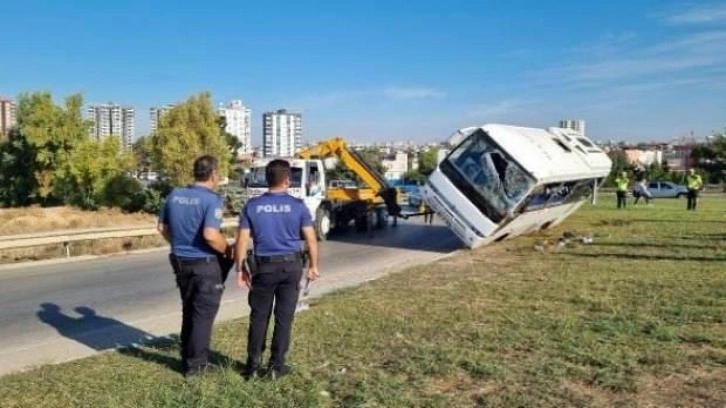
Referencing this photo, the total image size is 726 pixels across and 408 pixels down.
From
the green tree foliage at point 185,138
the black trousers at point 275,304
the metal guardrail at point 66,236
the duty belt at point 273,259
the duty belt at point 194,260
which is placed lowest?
the metal guardrail at point 66,236

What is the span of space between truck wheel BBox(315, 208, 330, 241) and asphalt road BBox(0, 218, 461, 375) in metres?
1.66

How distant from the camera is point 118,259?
15539 mm

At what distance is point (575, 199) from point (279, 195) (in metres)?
15.7

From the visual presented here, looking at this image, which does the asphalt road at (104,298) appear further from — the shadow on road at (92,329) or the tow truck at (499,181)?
the tow truck at (499,181)

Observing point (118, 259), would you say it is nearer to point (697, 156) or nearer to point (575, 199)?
point (575, 199)

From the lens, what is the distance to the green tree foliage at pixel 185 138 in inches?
1346

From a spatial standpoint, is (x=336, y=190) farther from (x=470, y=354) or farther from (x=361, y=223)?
(x=470, y=354)

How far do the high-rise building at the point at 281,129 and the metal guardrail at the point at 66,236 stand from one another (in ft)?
197

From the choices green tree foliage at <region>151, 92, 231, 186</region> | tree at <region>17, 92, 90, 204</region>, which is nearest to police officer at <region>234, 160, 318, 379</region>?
green tree foliage at <region>151, 92, 231, 186</region>

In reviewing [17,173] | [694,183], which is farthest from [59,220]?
[694,183]

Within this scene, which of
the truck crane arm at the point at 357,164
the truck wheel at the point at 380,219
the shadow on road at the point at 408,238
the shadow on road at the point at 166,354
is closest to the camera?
the shadow on road at the point at 166,354

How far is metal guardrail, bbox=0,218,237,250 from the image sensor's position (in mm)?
14656

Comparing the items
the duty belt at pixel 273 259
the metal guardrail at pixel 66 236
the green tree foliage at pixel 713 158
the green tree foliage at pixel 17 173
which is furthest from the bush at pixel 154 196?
the green tree foliage at pixel 713 158

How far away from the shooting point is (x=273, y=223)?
18.2 ft
